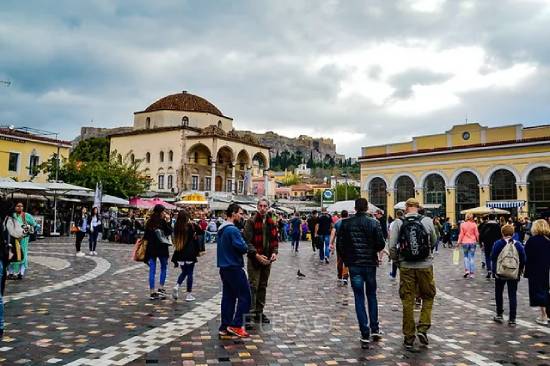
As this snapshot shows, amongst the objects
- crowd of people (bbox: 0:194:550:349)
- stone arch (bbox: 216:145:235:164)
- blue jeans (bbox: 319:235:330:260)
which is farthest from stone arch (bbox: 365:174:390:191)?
crowd of people (bbox: 0:194:550:349)

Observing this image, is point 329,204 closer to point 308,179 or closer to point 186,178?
point 186,178

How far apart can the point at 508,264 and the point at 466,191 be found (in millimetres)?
36215

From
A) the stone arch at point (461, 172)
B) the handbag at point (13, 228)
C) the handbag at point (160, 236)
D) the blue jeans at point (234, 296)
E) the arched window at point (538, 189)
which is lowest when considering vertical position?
the blue jeans at point (234, 296)

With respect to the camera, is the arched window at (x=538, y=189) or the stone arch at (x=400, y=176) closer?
the arched window at (x=538, y=189)

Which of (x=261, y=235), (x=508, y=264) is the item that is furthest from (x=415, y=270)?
(x=261, y=235)

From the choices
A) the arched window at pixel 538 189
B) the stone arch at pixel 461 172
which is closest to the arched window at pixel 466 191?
the stone arch at pixel 461 172

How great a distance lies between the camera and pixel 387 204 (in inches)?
1809

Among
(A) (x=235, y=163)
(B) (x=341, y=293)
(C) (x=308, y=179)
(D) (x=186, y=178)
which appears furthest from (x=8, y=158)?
(C) (x=308, y=179)

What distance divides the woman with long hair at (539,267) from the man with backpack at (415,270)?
2.28m

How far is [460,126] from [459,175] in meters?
4.36

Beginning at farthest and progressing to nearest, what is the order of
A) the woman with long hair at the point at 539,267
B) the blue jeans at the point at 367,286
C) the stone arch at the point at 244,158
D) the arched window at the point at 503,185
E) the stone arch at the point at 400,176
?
1. the stone arch at the point at 244,158
2. the stone arch at the point at 400,176
3. the arched window at the point at 503,185
4. the woman with long hair at the point at 539,267
5. the blue jeans at the point at 367,286

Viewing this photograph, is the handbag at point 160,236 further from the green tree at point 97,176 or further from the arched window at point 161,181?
the arched window at point 161,181

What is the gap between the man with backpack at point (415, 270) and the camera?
6.05m

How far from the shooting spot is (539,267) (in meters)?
7.37
